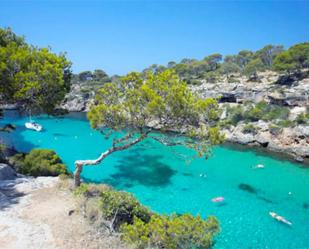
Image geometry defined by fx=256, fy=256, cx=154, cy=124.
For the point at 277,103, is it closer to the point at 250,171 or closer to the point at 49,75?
the point at 250,171

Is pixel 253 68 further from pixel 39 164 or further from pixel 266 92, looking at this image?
pixel 39 164

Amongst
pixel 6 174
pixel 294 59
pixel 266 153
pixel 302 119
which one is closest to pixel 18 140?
pixel 6 174

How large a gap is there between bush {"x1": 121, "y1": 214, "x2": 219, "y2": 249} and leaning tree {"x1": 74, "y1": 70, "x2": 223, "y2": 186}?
3.95 meters

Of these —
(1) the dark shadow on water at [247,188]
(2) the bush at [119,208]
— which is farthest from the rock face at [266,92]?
(2) the bush at [119,208]

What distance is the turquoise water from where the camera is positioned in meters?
12.6

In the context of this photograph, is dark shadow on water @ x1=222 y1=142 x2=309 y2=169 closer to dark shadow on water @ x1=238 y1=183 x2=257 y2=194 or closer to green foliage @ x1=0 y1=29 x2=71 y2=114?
dark shadow on water @ x1=238 y1=183 x2=257 y2=194

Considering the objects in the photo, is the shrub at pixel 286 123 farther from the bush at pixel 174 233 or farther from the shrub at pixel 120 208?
the bush at pixel 174 233

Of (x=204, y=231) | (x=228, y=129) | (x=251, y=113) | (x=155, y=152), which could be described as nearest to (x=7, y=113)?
(x=155, y=152)

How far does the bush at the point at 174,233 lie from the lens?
265 inches

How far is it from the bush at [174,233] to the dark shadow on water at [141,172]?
997 centimetres

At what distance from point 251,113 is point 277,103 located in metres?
5.07

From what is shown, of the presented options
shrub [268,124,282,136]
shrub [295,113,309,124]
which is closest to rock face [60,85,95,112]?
shrub [268,124,282,136]

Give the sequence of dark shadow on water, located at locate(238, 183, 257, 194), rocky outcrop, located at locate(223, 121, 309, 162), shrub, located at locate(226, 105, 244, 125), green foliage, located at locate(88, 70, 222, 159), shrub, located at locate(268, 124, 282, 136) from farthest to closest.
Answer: shrub, located at locate(226, 105, 244, 125) < shrub, located at locate(268, 124, 282, 136) < rocky outcrop, located at locate(223, 121, 309, 162) < dark shadow on water, located at locate(238, 183, 257, 194) < green foliage, located at locate(88, 70, 222, 159)

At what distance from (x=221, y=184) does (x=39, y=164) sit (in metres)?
12.3
